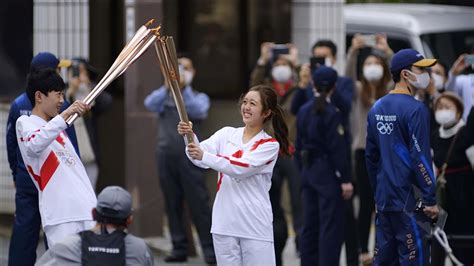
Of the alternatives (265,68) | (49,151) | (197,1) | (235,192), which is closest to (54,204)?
(49,151)

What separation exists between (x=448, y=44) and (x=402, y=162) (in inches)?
321

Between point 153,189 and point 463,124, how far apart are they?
355 cm

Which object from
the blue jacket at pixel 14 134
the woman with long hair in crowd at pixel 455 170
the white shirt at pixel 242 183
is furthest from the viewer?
the woman with long hair in crowd at pixel 455 170

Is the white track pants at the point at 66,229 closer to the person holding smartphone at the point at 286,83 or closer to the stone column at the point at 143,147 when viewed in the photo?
the person holding smartphone at the point at 286,83

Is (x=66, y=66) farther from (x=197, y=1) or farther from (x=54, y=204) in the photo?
(x=197, y=1)

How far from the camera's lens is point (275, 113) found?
890cm

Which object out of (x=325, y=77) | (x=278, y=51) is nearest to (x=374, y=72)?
(x=325, y=77)

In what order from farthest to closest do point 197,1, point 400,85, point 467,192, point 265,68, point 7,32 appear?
point 197,1
point 7,32
point 265,68
point 467,192
point 400,85

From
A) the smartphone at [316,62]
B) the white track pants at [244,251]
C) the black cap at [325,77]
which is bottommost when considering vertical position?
the white track pants at [244,251]

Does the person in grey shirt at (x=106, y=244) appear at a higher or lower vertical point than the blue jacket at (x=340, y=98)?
lower

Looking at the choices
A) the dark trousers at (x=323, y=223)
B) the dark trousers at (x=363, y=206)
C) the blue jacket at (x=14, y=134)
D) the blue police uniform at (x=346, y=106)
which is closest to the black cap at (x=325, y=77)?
the blue police uniform at (x=346, y=106)

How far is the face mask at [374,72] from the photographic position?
1199cm

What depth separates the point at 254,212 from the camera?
335 inches

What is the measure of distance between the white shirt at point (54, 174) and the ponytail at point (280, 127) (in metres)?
1.28
